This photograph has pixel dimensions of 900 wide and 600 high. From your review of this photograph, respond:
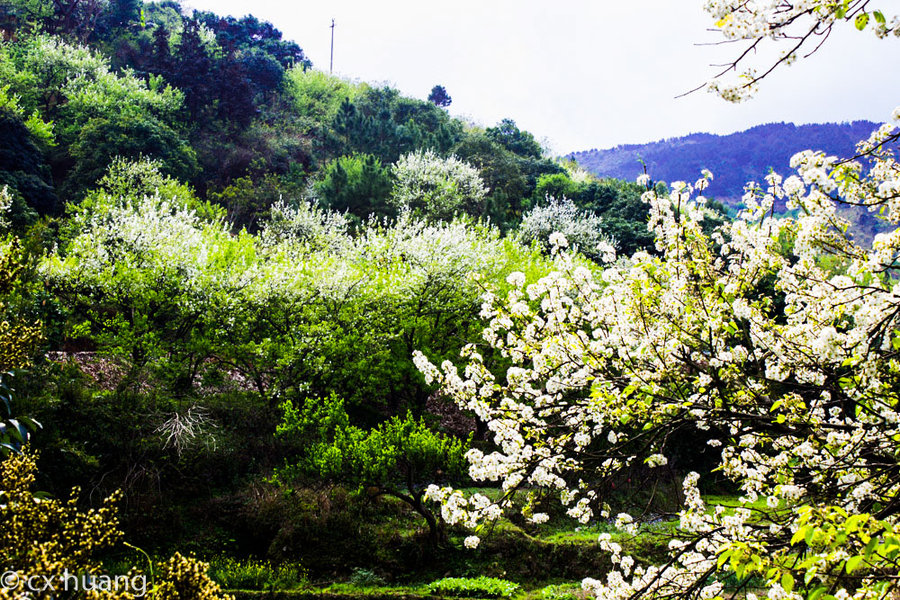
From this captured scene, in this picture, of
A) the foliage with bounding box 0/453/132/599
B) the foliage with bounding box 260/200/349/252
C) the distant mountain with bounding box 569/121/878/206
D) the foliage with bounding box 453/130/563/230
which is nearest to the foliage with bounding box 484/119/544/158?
the foliage with bounding box 453/130/563/230

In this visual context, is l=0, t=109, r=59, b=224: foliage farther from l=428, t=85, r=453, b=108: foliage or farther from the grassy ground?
l=428, t=85, r=453, b=108: foliage

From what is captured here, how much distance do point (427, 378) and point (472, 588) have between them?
273 inches

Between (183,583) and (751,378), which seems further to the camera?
(751,378)

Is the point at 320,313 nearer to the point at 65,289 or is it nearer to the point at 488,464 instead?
the point at 65,289

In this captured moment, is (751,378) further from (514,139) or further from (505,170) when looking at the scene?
(514,139)

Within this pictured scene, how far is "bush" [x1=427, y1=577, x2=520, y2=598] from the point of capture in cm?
1054

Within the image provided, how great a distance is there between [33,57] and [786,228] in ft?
154

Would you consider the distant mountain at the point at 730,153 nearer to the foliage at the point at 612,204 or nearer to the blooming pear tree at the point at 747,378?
the foliage at the point at 612,204

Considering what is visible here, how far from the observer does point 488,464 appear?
4625 millimetres

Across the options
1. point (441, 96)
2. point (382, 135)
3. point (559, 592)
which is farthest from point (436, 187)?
point (441, 96)

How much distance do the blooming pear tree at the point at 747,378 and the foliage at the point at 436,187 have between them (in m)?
29.2

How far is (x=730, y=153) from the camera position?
113 metres

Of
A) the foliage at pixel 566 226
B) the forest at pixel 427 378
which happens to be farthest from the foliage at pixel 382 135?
the foliage at pixel 566 226

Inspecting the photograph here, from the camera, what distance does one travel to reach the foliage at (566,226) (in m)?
35.8
